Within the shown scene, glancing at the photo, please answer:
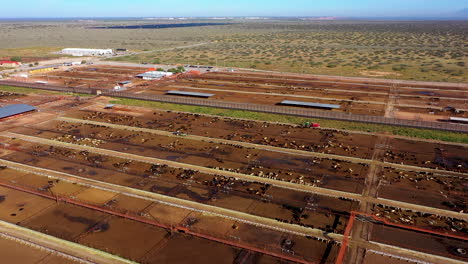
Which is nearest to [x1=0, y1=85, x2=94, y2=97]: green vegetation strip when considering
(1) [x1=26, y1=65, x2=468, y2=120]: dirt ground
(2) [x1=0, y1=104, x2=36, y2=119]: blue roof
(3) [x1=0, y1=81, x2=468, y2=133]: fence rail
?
(3) [x1=0, y1=81, x2=468, y2=133]: fence rail

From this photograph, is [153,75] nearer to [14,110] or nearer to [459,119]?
[14,110]

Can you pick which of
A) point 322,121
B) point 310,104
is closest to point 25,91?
point 310,104

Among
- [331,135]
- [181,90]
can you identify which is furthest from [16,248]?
[181,90]

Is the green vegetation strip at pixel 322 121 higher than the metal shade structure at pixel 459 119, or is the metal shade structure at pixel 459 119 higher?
the metal shade structure at pixel 459 119

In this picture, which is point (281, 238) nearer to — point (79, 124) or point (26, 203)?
point (26, 203)

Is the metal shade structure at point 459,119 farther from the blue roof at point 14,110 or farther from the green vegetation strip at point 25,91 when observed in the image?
the blue roof at point 14,110

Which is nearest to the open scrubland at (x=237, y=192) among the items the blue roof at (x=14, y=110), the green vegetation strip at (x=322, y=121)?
the green vegetation strip at (x=322, y=121)

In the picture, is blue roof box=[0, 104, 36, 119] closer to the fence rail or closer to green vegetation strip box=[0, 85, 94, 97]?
green vegetation strip box=[0, 85, 94, 97]

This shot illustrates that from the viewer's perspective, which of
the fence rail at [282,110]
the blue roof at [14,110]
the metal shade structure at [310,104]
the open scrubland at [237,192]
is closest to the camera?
the open scrubland at [237,192]
